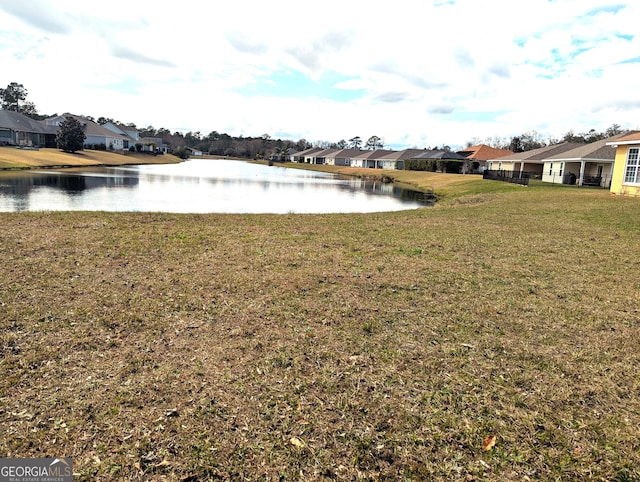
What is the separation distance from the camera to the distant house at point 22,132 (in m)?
61.1

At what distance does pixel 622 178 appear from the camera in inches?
999

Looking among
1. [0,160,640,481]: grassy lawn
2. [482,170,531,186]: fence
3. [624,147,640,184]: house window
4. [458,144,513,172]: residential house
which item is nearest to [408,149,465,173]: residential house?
[458,144,513,172]: residential house

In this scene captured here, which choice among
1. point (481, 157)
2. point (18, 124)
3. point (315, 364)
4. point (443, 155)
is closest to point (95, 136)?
point (18, 124)

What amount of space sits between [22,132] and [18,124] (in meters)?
1.27

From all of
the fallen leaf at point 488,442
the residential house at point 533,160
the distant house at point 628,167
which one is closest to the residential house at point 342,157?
the residential house at point 533,160

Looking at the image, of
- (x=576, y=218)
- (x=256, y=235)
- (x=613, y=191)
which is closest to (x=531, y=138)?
(x=613, y=191)

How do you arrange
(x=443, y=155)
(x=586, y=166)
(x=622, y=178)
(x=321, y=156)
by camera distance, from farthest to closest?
(x=321, y=156) < (x=443, y=155) < (x=586, y=166) < (x=622, y=178)

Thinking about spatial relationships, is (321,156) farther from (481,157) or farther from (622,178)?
(622,178)

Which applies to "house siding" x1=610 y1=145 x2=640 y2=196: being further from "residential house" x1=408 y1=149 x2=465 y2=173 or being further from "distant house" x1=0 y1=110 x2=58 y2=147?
"distant house" x1=0 y1=110 x2=58 y2=147

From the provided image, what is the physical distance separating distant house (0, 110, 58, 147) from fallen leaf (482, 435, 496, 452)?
75375 mm

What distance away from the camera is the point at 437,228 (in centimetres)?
1414

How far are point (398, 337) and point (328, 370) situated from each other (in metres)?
1.23

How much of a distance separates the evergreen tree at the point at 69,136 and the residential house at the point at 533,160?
62538 millimetres

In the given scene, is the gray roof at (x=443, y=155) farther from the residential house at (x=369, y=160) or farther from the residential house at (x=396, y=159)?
the residential house at (x=369, y=160)
